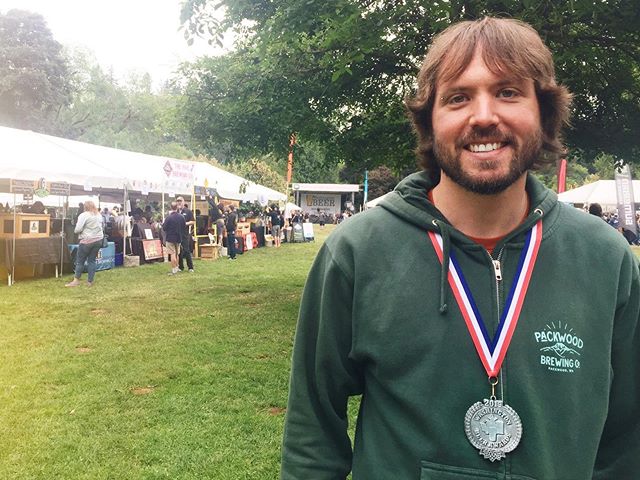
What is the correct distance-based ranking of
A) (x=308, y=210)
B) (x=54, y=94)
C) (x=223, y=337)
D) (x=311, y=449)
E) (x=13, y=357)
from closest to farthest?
(x=311, y=449), (x=13, y=357), (x=223, y=337), (x=54, y=94), (x=308, y=210)

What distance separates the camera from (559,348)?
4.59 ft

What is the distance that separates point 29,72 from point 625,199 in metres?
49.3

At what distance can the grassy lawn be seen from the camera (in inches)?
164

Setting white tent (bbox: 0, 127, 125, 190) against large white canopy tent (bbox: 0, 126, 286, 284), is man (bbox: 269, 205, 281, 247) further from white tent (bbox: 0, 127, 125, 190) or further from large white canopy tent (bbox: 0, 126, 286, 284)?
white tent (bbox: 0, 127, 125, 190)

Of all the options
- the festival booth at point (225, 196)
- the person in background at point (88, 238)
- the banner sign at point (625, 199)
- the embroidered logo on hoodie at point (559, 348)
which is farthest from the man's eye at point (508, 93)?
the banner sign at point (625, 199)

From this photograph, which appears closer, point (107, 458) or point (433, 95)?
point (433, 95)

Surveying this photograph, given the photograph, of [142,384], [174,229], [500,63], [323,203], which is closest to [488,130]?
[500,63]

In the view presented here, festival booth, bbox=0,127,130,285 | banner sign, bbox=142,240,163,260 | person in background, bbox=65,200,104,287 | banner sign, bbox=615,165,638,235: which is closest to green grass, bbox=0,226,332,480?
person in background, bbox=65,200,104,287

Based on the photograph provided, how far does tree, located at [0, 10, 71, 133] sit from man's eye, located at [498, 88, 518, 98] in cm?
5724

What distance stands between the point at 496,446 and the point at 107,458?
3.64 meters

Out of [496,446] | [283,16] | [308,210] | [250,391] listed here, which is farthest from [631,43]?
[308,210]

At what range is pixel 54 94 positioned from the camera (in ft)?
176

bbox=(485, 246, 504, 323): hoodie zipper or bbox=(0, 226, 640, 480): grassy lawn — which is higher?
bbox=(485, 246, 504, 323): hoodie zipper

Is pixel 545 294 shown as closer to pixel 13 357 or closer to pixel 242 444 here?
pixel 242 444
